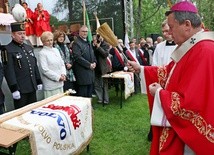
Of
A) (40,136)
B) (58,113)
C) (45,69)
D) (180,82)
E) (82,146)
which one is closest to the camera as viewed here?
(180,82)

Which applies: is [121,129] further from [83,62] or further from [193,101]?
[193,101]

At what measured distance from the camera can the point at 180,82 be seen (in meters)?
2.23

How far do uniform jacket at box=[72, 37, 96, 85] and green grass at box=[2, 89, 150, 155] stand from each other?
3.03 ft

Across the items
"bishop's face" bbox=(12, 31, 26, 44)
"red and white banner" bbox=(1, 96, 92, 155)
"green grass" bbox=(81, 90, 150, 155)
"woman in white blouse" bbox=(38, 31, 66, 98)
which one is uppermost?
"bishop's face" bbox=(12, 31, 26, 44)

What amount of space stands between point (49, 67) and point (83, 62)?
4.31ft

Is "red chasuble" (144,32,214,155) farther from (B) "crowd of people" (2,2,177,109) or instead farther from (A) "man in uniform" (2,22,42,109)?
(A) "man in uniform" (2,22,42,109)

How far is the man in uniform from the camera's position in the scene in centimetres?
432

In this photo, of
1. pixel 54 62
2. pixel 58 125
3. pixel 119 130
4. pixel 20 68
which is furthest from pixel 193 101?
pixel 119 130

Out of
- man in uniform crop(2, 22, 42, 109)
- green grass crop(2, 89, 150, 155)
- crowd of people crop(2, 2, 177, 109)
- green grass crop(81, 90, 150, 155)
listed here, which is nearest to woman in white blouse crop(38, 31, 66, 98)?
crowd of people crop(2, 2, 177, 109)

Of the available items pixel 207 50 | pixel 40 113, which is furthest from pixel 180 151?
pixel 40 113

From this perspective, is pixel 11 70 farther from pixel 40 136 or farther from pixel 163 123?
pixel 163 123

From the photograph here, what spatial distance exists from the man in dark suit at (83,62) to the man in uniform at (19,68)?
1.54 metres

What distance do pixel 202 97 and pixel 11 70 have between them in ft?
10.2

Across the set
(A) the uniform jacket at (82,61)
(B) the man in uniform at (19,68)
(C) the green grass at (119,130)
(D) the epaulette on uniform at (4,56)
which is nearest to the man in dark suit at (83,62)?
(A) the uniform jacket at (82,61)
